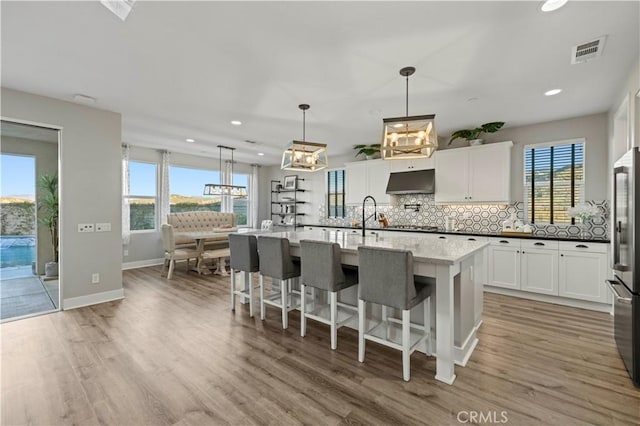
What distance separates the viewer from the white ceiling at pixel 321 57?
6.44ft

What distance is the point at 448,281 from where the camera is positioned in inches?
83.5

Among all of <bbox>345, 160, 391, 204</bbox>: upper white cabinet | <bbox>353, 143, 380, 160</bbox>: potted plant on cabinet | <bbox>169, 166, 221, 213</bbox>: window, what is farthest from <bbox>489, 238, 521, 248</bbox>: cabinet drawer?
<bbox>169, 166, 221, 213</bbox>: window

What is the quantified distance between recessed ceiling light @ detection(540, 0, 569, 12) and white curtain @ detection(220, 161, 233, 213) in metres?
7.07

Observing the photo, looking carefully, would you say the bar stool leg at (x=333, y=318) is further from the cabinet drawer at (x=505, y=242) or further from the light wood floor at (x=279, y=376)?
the cabinet drawer at (x=505, y=242)

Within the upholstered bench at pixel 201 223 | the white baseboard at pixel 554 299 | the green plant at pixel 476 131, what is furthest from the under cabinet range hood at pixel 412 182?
the upholstered bench at pixel 201 223

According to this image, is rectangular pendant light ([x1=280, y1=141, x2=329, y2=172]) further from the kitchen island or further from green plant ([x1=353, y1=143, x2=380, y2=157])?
green plant ([x1=353, y1=143, x2=380, y2=157])

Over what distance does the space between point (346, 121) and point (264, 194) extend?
507 cm

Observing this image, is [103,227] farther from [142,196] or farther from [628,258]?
[628,258]

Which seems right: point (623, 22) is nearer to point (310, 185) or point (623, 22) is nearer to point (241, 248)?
point (241, 248)

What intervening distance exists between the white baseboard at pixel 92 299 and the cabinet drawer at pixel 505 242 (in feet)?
18.7

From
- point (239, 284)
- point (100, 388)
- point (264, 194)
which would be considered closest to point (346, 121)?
point (239, 284)

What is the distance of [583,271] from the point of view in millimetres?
3639

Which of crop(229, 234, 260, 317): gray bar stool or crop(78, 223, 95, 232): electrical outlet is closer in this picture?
crop(229, 234, 260, 317): gray bar stool

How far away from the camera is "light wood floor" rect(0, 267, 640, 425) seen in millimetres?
1812
